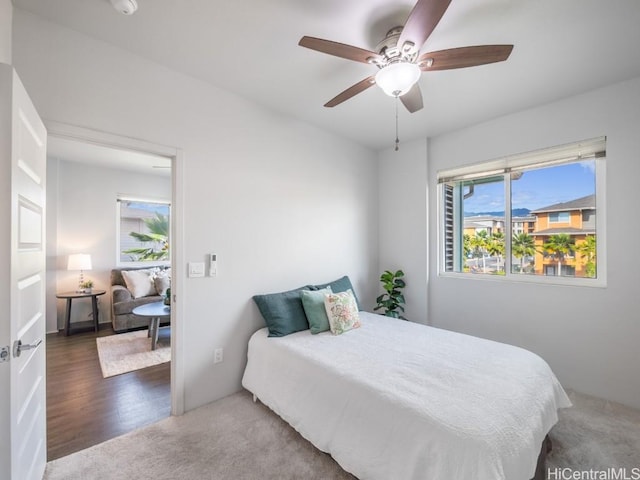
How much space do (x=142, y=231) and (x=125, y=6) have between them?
14.8ft

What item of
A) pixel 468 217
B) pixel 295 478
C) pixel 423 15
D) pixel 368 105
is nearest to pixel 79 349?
pixel 295 478

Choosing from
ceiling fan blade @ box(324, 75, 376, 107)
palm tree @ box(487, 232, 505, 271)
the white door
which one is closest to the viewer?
the white door

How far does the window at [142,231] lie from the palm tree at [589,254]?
6.16 meters

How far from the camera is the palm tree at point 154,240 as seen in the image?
5.21 meters

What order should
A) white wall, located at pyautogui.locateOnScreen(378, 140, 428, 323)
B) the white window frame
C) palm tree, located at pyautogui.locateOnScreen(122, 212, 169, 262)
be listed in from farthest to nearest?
palm tree, located at pyautogui.locateOnScreen(122, 212, 169, 262)
the white window frame
white wall, located at pyautogui.locateOnScreen(378, 140, 428, 323)

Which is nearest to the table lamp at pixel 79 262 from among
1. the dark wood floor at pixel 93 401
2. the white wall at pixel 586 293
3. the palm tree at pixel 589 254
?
the dark wood floor at pixel 93 401

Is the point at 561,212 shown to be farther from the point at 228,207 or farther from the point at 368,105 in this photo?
the point at 228,207

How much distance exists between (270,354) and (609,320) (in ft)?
9.27

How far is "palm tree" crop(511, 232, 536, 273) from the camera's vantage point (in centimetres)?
286

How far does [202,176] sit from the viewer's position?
7.59 ft


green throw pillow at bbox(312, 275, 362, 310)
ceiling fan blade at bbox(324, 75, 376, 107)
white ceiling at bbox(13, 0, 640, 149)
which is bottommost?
green throw pillow at bbox(312, 275, 362, 310)

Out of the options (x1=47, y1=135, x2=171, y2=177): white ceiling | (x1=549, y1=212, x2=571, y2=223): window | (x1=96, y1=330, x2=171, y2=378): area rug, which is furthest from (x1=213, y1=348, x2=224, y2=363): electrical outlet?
(x1=549, y1=212, x2=571, y2=223): window

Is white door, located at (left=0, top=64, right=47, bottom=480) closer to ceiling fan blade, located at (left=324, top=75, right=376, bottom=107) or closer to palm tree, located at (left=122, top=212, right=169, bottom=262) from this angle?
ceiling fan blade, located at (left=324, top=75, right=376, bottom=107)

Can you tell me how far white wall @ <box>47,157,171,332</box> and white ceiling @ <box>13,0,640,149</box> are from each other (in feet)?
12.0
